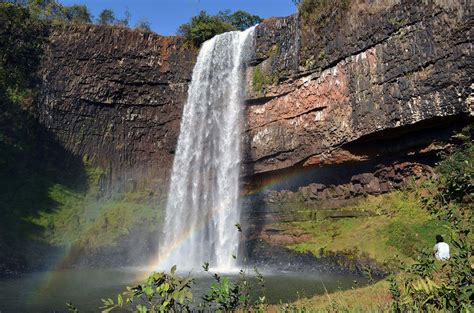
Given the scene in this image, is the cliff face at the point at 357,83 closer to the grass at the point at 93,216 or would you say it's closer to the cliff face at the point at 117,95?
the cliff face at the point at 117,95

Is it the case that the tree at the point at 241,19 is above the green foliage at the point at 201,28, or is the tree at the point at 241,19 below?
above

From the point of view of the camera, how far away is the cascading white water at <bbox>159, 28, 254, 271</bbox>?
24234 mm

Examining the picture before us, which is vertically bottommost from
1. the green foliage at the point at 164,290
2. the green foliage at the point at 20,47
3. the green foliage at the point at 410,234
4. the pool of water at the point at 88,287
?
the pool of water at the point at 88,287

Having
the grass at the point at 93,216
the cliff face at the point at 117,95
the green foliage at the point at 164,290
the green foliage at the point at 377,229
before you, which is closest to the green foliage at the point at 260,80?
the cliff face at the point at 117,95

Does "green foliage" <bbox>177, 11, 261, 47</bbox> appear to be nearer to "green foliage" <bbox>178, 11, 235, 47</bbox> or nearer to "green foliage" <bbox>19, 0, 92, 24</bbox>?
"green foliage" <bbox>178, 11, 235, 47</bbox>

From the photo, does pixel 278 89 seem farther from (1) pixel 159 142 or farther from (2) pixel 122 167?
(2) pixel 122 167

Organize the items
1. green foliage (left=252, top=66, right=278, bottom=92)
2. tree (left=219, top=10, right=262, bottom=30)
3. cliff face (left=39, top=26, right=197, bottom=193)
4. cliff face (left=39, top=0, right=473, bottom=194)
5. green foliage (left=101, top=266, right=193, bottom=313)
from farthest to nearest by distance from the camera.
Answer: tree (left=219, top=10, right=262, bottom=30) → cliff face (left=39, top=26, right=197, bottom=193) → green foliage (left=252, top=66, right=278, bottom=92) → cliff face (left=39, top=0, right=473, bottom=194) → green foliage (left=101, top=266, right=193, bottom=313)

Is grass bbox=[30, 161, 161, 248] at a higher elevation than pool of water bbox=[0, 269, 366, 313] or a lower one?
higher

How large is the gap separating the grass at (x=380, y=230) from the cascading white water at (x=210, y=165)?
4.16m

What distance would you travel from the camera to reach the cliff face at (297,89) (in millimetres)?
17453

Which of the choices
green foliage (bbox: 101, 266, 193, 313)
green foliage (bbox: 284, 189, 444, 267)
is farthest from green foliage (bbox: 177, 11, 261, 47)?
green foliage (bbox: 101, 266, 193, 313)

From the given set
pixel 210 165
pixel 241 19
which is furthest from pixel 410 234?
pixel 241 19

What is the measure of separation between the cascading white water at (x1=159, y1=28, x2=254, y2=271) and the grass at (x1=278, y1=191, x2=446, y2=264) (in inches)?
164

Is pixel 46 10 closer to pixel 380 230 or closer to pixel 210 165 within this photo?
pixel 210 165
